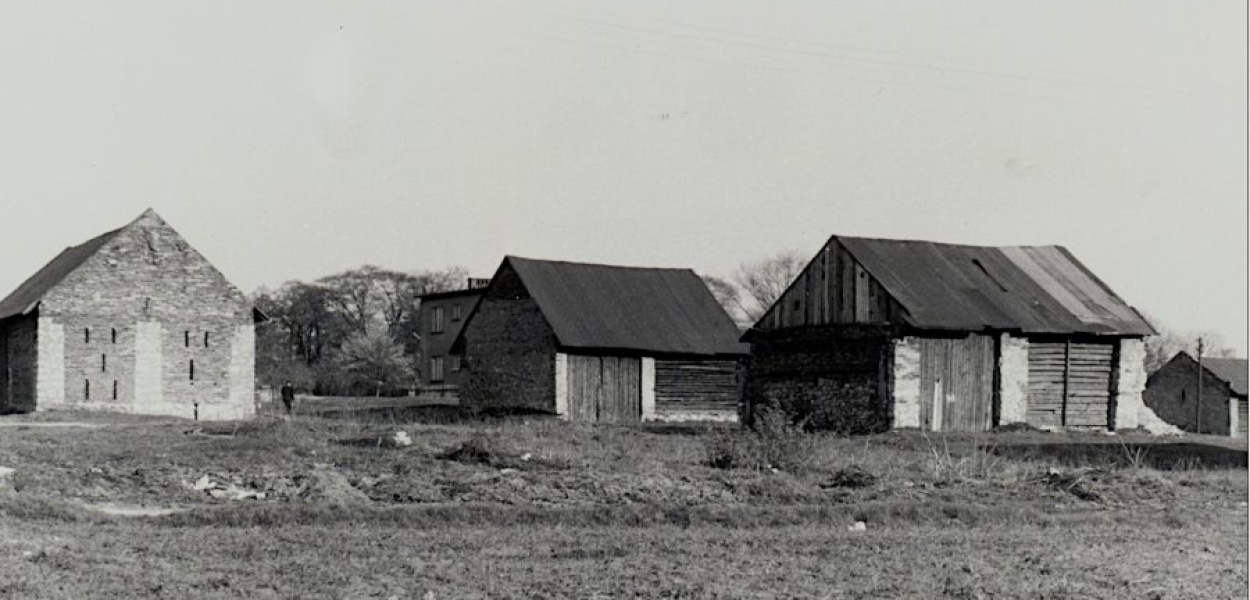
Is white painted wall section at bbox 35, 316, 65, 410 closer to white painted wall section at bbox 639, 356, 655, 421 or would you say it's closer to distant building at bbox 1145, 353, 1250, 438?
white painted wall section at bbox 639, 356, 655, 421

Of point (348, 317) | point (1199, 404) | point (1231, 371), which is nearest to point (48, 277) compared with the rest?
point (348, 317)

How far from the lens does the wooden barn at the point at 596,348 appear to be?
143ft

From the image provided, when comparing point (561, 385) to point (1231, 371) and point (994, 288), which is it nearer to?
point (994, 288)

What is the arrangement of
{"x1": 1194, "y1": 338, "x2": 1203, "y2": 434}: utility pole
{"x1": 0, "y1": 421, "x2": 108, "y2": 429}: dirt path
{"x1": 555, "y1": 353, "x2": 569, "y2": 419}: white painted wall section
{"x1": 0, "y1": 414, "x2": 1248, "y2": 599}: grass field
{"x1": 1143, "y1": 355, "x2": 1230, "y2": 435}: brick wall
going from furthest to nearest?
{"x1": 1143, "y1": 355, "x2": 1230, "y2": 435}: brick wall
{"x1": 1194, "y1": 338, "x2": 1203, "y2": 434}: utility pole
{"x1": 555, "y1": 353, "x2": 569, "y2": 419}: white painted wall section
{"x1": 0, "y1": 421, "x2": 108, "y2": 429}: dirt path
{"x1": 0, "y1": 414, "x2": 1248, "y2": 599}: grass field

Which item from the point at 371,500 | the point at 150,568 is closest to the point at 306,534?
the point at 150,568

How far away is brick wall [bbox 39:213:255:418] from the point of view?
139ft

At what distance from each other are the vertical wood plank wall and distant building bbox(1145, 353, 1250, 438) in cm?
3712

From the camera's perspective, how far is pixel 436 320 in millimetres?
81312

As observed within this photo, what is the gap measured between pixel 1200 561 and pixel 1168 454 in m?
17.4

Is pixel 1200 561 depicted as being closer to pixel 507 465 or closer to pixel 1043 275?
pixel 507 465

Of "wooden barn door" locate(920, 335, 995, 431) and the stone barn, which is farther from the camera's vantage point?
the stone barn

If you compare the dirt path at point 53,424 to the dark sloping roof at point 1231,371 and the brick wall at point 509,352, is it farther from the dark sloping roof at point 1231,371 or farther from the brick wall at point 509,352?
the dark sloping roof at point 1231,371

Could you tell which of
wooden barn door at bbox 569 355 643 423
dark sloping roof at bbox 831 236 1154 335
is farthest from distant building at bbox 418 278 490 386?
dark sloping roof at bbox 831 236 1154 335

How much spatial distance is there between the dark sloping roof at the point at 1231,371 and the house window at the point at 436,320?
43.1 metres
